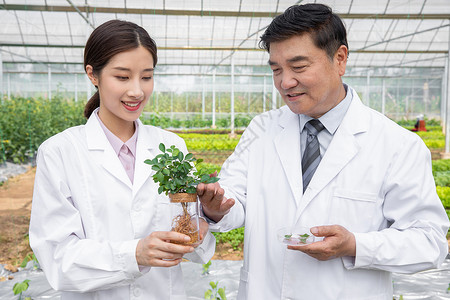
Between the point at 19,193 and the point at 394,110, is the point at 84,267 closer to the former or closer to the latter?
the point at 19,193

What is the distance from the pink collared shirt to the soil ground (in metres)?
2.55

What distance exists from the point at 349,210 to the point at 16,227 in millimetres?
4287

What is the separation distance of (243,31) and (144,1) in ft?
12.7


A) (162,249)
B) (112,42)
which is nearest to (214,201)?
(162,249)

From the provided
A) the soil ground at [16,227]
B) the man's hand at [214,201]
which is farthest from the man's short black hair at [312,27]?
the soil ground at [16,227]

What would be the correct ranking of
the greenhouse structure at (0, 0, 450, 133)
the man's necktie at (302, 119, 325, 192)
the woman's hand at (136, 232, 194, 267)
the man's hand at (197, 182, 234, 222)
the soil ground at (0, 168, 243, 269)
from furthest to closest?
the greenhouse structure at (0, 0, 450, 133), the soil ground at (0, 168, 243, 269), the man's necktie at (302, 119, 325, 192), the man's hand at (197, 182, 234, 222), the woman's hand at (136, 232, 194, 267)

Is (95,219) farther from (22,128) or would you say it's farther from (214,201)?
(22,128)

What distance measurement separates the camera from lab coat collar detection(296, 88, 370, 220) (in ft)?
4.95

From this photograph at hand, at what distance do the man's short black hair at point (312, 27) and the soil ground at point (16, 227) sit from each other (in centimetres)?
292

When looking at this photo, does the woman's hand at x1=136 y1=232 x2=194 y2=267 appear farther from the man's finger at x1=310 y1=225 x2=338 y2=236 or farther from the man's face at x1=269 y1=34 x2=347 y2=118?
the man's face at x1=269 y1=34 x2=347 y2=118

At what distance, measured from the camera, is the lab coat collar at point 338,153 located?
151cm

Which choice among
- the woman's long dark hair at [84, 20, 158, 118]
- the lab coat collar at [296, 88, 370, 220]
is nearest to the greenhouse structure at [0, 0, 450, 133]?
the woman's long dark hair at [84, 20, 158, 118]

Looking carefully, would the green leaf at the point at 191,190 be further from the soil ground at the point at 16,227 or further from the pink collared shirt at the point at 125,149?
the soil ground at the point at 16,227

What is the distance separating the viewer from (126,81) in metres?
1.43
